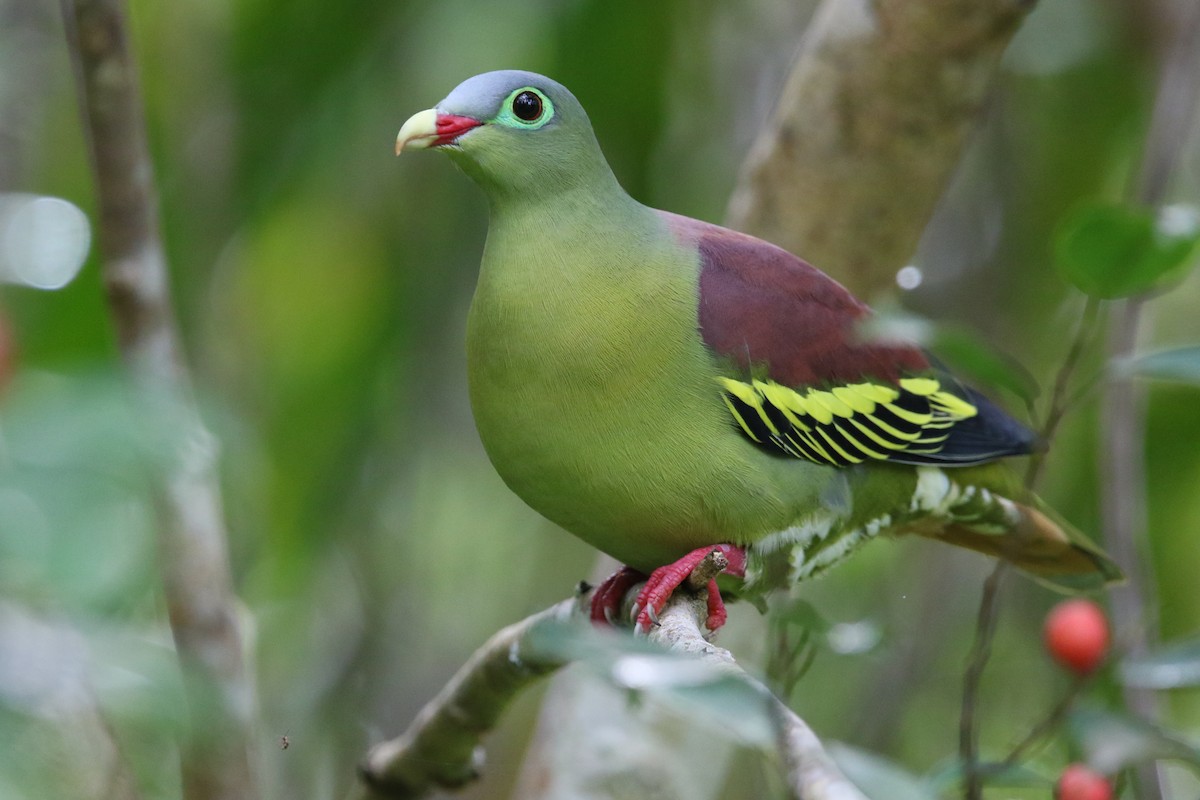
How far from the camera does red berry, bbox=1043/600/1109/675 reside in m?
2.57

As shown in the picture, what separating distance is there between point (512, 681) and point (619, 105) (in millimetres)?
2223

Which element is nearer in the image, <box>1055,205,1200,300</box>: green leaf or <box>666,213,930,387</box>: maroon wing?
<box>1055,205,1200,300</box>: green leaf

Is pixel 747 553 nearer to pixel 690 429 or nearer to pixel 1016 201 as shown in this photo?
pixel 690 429

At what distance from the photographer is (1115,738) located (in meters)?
2.09

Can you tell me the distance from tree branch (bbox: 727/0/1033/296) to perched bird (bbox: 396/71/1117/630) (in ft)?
2.67

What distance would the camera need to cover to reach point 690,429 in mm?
2277

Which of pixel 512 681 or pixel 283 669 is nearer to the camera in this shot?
pixel 512 681

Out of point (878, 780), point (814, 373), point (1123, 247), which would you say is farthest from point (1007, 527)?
point (878, 780)

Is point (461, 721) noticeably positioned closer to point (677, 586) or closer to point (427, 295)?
point (677, 586)

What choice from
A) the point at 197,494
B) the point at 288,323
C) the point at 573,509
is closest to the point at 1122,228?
the point at 573,509

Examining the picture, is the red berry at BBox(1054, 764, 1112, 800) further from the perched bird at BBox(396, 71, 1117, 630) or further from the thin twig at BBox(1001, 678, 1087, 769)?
the perched bird at BBox(396, 71, 1117, 630)

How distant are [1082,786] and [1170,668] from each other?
0.81 feet

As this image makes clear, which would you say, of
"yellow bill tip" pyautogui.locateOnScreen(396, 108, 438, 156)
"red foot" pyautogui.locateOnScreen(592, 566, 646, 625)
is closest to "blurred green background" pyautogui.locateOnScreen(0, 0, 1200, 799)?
"red foot" pyautogui.locateOnScreen(592, 566, 646, 625)

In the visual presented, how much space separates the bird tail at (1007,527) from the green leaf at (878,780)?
1608 mm
